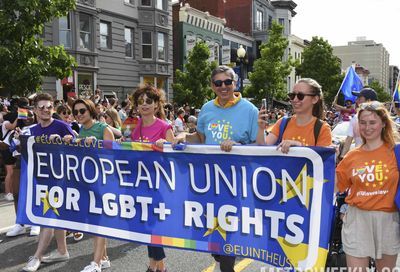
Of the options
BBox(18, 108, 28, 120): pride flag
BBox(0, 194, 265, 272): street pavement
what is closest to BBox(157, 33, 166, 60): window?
BBox(18, 108, 28, 120): pride flag

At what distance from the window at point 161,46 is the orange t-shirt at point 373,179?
24120mm

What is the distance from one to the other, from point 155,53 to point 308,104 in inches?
914

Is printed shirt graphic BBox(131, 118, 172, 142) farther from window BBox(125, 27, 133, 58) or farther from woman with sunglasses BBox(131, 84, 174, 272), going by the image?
window BBox(125, 27, 133, 58)

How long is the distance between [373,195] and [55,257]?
12.0 ft

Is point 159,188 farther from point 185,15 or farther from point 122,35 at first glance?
point 185,15

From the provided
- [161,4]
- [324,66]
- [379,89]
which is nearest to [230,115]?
[161,4]

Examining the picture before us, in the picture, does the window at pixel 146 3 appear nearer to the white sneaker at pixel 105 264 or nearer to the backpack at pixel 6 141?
the backpack at pixel 6 141

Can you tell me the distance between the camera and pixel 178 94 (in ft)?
87.8

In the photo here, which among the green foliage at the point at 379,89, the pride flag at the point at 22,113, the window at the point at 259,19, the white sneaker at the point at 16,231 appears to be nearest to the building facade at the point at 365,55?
the green foliage at the point at 379,89

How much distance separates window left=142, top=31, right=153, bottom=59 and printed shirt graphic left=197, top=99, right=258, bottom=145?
22.8m

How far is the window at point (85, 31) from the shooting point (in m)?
21.1

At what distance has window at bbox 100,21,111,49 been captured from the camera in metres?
22.7

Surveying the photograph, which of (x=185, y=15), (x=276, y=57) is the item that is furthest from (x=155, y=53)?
(x=276, y=57)

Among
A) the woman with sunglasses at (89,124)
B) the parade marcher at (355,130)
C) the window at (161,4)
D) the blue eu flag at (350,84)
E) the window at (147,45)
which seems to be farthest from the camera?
the window at (161,4)
